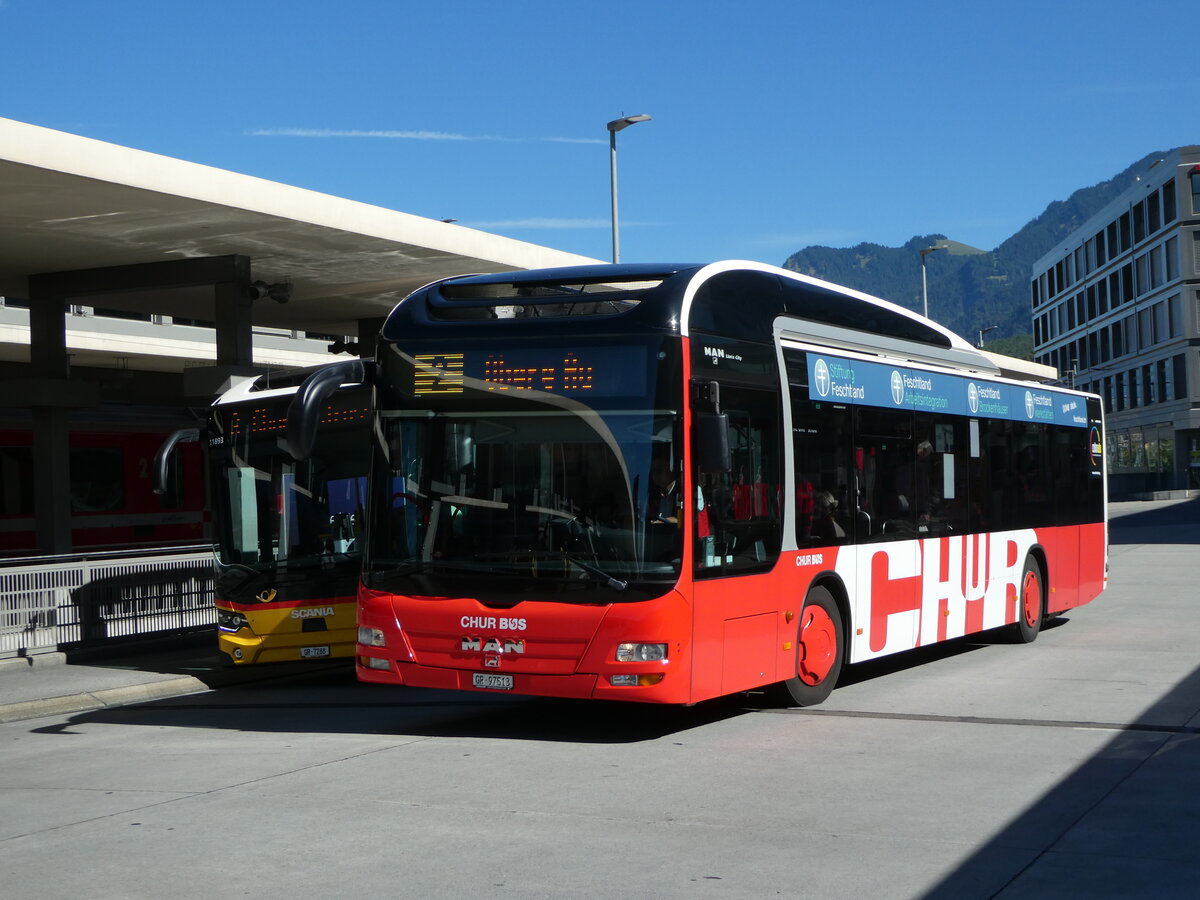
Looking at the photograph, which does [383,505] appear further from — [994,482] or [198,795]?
[994,482]

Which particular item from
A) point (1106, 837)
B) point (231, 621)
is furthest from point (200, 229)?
point (1106, 837)

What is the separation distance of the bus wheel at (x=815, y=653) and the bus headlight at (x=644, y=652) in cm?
189

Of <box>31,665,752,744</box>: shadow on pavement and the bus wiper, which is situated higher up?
the bus wiper

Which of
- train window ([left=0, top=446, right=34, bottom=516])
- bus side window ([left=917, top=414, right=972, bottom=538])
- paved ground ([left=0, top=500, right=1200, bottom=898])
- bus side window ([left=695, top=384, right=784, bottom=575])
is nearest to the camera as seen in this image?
paved ground ([left=0, top=500, right=1200, bottom=898])

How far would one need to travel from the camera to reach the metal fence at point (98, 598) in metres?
15.1

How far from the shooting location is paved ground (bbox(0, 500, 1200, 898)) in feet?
20.6

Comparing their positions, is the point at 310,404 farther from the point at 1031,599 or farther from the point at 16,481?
the point at 16,481

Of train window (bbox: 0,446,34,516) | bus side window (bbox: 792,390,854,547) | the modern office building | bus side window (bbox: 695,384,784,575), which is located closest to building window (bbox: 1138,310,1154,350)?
the modern office building

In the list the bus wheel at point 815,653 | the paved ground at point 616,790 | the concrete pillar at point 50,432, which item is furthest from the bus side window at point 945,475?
the concrete pillar at point 50,432

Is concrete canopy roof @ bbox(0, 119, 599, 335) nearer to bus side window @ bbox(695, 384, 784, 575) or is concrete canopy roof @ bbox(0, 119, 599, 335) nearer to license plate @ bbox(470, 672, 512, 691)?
license plate @ bbox(470, 672, 512, 691)

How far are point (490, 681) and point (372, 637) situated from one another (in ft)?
3.32

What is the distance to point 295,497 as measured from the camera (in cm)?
1390

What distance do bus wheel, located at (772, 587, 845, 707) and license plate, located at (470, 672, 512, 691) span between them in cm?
234

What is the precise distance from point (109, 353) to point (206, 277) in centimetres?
1129
